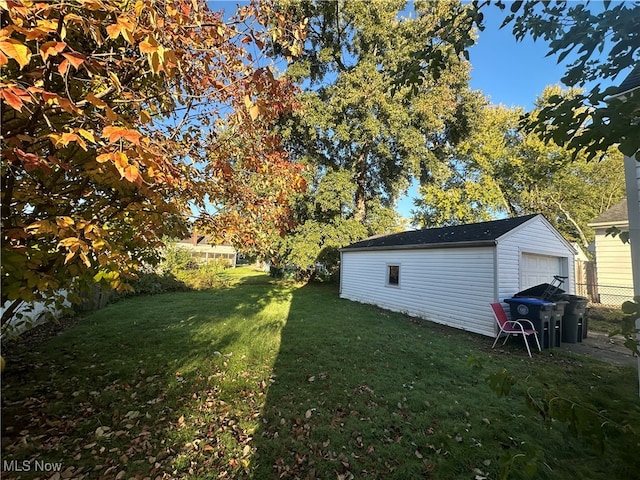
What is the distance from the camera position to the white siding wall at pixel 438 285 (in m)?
8.22

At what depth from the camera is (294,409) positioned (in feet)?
12.4

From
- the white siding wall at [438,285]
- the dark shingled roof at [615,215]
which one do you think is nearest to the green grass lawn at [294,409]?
the white siding wall at [438,285]

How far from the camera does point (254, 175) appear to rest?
13.7 ft

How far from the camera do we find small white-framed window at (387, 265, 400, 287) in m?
11.5

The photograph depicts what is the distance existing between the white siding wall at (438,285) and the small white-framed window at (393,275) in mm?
162

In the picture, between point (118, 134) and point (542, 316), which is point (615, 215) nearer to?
point (542, 316)

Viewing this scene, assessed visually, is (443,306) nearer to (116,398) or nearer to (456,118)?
(116,398)

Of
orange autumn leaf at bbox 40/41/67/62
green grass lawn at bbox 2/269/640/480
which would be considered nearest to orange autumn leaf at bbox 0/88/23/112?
orange autumn leaf at bbox 40/41/67/62

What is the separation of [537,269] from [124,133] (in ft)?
36.6

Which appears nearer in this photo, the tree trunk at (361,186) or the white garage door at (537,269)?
the white garage door at (537,269)

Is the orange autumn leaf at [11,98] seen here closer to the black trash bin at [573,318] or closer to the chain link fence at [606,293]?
the black trash bin at [573,318]

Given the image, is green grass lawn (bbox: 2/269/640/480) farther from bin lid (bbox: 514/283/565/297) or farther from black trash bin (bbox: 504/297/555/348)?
bin lid (bbox: 514/283/565/297)

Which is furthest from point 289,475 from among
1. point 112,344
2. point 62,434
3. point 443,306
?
point 443,306

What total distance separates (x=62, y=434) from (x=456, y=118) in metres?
21.5
